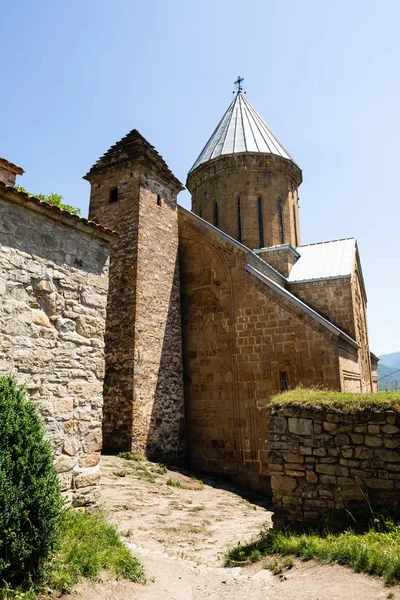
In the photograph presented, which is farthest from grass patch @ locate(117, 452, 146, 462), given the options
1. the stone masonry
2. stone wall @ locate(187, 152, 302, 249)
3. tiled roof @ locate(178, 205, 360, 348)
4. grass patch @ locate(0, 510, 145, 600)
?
stone wall @ locate(187, 152, 302, 249)

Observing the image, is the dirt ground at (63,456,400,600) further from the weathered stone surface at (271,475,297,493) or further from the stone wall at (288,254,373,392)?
the stone wall at (288,254,373,392)

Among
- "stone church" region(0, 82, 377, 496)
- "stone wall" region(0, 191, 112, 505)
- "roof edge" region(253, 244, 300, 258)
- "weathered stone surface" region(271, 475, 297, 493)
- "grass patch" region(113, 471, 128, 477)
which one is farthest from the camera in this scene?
"roof edge" region(253, 244, 300, 258)

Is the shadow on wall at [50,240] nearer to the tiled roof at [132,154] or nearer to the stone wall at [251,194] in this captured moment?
the tiled roof at [132,154]

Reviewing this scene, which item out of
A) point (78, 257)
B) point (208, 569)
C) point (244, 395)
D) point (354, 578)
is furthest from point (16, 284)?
point (244, 395)

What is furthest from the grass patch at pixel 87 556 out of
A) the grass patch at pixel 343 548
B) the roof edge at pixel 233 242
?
the roof edge at pixel 233 242

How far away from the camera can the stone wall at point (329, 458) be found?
502 centimetres

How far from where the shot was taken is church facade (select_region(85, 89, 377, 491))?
10.8 meters

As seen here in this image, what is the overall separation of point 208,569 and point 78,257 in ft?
14.9

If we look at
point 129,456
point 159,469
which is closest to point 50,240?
point 129,456

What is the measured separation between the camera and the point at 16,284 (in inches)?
211

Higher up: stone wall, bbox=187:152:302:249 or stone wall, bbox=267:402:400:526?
stone wall, bbox=187:152:302:249

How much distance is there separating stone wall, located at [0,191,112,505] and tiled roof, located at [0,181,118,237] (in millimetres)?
15

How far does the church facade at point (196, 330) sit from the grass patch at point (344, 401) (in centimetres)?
465

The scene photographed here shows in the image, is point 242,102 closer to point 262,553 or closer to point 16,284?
point 16,284
